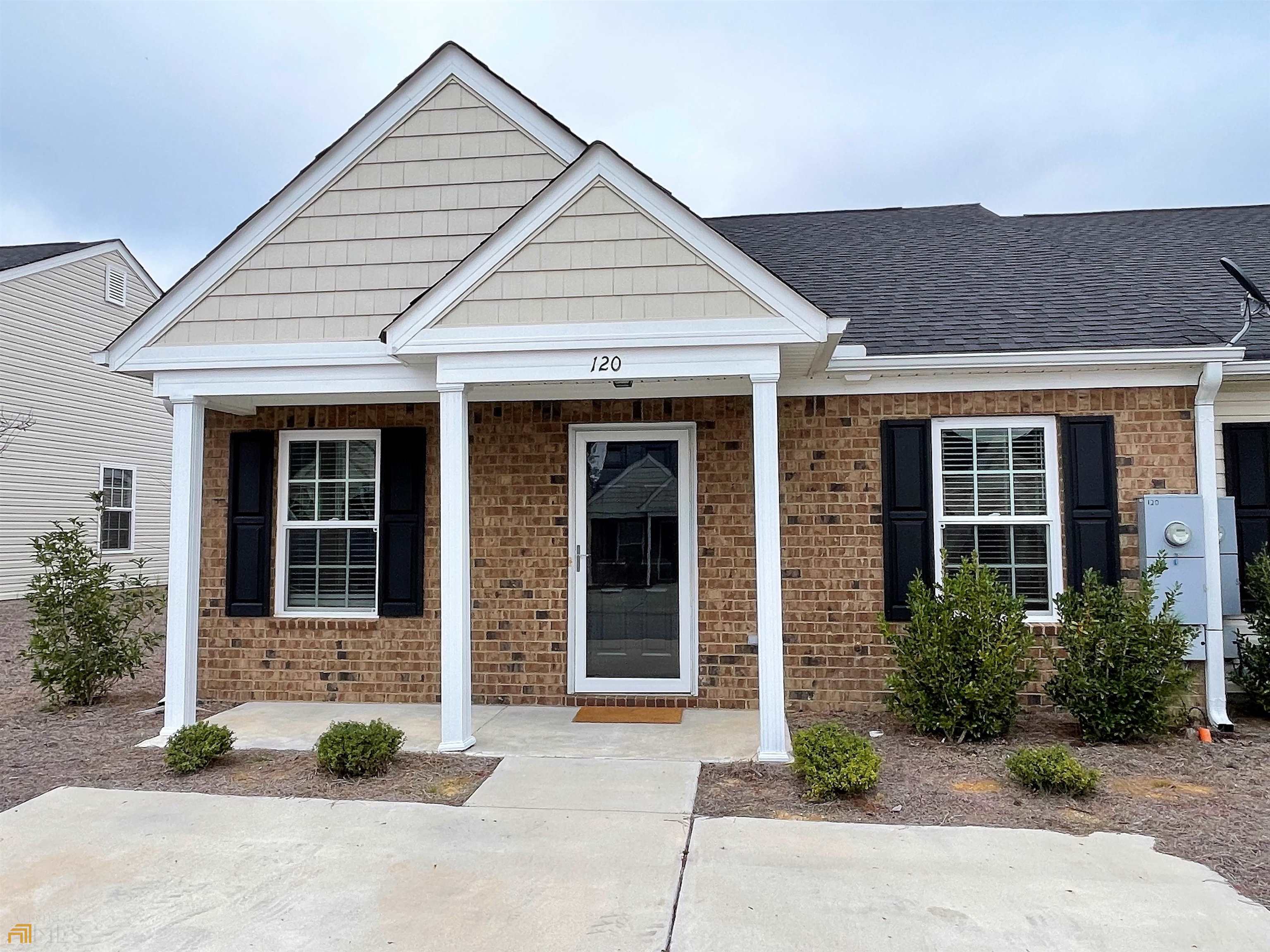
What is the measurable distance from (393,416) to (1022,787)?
16.5ft

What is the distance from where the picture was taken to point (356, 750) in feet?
15.3

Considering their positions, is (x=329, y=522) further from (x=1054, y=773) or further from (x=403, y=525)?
(x=1054, y=773)

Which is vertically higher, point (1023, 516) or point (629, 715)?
point (1023, 516)

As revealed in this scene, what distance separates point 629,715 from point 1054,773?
2.83 metres

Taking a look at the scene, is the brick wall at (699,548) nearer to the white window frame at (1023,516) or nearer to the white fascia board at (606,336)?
the white window frame at (1023,516)

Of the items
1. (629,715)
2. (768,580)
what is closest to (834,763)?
(768,580)

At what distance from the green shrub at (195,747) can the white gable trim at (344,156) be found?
2.58m

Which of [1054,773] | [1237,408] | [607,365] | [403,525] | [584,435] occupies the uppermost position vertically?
[607,365]

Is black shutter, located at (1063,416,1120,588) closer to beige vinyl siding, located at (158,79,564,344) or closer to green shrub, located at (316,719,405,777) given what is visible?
beige vinyl siding, located at (158,79,564,344)

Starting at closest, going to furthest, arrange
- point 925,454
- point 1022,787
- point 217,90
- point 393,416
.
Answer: point 1022,787
point 925,454
point 393,416
point 217,90

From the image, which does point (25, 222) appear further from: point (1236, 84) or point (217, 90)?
point (1236, 84)

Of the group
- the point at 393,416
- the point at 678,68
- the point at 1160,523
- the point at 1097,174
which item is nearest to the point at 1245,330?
the point at 1160,523

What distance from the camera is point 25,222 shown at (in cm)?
2822

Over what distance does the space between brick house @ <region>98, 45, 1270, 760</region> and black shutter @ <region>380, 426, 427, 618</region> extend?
0.02m
